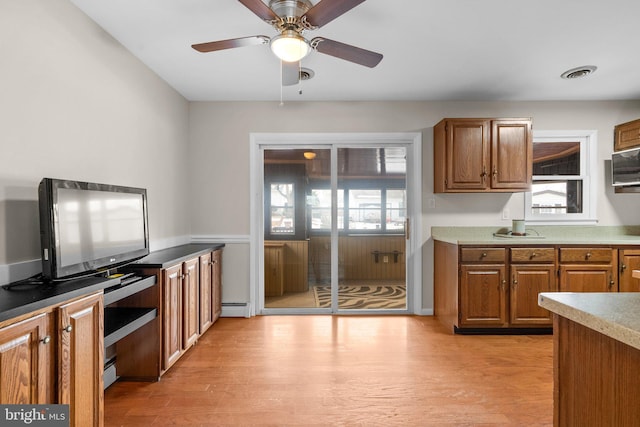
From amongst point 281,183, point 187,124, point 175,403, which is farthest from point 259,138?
point 175,403

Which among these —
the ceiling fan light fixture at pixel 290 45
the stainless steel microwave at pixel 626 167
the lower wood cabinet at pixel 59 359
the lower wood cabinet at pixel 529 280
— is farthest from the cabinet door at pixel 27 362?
the stainless steel microwave at pixel 626 167

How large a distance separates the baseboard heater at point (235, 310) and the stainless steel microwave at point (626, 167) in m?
4.20

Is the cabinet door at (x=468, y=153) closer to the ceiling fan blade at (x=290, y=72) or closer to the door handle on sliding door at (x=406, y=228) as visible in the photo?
the door handle on sliding door at (x=406, y=228)

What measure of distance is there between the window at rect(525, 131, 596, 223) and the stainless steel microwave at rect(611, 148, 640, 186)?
216 millimetres

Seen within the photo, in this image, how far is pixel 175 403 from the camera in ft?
6.79

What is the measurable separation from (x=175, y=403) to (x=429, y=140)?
3.42 metres

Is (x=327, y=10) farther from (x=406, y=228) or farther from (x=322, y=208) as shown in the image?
(x=406, y=228)

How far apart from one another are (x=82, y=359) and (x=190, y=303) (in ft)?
4.16

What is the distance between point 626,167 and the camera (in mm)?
3377

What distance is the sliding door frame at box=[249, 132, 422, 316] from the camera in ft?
12.4

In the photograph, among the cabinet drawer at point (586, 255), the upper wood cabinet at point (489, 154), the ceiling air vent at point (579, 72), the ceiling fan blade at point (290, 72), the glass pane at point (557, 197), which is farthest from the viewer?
the glass pane at point (557, 197)

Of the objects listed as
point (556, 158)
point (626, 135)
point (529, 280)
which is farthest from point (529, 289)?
point (626, 135)

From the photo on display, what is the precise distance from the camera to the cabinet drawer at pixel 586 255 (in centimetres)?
314

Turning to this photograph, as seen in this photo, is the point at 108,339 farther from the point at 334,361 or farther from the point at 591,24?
the point at 591,24
